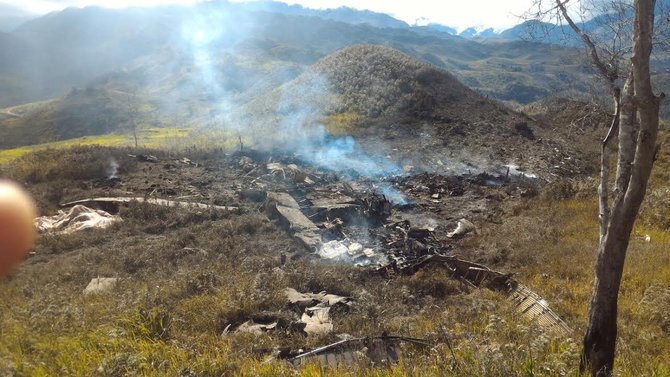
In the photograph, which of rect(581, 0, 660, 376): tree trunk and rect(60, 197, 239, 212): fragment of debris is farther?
rect(60, 197, 239, 212): fragment of debris

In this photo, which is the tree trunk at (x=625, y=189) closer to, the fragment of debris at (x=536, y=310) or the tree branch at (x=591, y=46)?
the tree branch at (x=591, y=46)

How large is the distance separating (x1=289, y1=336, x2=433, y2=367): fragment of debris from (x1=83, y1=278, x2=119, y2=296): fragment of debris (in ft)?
14.6

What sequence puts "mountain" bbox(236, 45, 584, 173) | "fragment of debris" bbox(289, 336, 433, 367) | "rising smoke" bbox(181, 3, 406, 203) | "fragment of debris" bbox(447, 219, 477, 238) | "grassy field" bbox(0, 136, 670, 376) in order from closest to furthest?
"grassy field" bbox(0, 136, 670, 376), "fragment of debris" bbox(289, 336, 433, 367), "fragment of debris" bbox(447, 219, 477, 238), "rising smoke" bbox(181, 3, 406, 203), "mountain" bbox(236, 45, 584, 173)

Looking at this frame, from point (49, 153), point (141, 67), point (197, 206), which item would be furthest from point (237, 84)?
point (197, 206)

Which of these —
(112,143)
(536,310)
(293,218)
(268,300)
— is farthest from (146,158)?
(536,310)

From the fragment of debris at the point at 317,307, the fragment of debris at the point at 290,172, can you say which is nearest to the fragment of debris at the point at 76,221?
the fragment of debris at the point at 290,172

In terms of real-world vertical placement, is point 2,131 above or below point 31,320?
below

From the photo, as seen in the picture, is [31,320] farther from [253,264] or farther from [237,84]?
[237,84]

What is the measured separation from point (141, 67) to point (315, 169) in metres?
132

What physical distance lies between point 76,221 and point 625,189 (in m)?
14.7

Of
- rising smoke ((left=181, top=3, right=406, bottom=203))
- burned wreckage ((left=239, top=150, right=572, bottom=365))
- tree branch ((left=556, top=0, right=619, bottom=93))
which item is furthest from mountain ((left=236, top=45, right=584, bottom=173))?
tree branch ((left=556, top=0, right=619, bottom=93))

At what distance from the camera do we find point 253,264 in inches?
363

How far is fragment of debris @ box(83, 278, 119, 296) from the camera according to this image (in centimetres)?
761

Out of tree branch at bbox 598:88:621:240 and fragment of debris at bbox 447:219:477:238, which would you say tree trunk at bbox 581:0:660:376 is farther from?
fragment of debris at bbox 447:219:477:238
